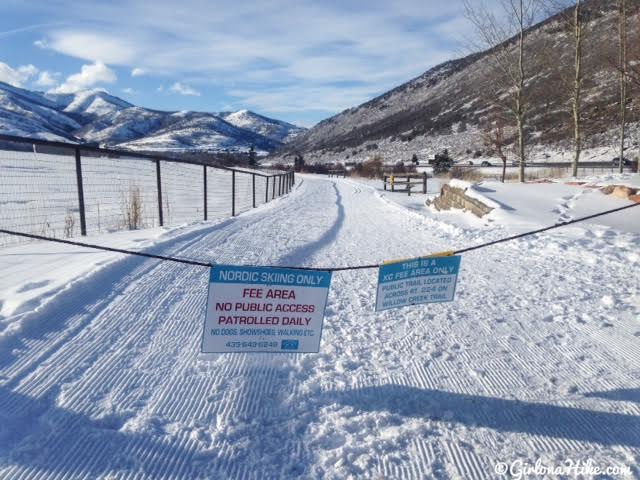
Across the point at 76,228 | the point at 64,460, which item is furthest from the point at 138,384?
the point at 76,228

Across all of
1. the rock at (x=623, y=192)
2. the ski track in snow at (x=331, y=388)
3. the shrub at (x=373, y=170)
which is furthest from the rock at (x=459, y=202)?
the shrub at (x=373, y=170)

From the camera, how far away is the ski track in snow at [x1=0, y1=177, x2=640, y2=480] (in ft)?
8.32

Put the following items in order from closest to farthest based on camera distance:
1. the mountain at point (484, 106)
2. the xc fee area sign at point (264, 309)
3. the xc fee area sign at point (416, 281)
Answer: the xc fee area sign at point (264, 309) < the xc fee area sign at point (416, 281) < the mountain at point (484, 106)

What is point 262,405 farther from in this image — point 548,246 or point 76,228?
point 76,228

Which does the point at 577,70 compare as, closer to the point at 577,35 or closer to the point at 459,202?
the point at 577,35

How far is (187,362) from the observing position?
3.55 metres

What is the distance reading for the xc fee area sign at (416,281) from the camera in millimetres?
3098

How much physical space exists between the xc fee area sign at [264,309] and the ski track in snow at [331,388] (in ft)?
1.40

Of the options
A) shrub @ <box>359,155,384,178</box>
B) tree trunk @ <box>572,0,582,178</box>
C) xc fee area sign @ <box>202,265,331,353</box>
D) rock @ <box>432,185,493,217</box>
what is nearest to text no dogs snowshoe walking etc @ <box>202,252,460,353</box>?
xc fee area sign @ <box>202,265,331,353</box>

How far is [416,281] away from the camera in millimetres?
3172

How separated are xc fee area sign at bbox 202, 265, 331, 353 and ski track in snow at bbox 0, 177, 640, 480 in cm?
43

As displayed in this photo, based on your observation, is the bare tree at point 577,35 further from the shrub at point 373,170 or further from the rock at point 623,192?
the shrub at point 373,170

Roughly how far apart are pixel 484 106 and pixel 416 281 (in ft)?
413

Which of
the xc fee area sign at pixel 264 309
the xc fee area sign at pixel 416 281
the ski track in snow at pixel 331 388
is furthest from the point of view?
the xc fee area sign at pixel 416 281
